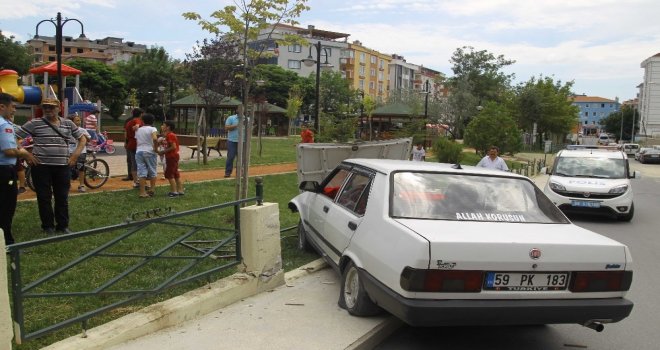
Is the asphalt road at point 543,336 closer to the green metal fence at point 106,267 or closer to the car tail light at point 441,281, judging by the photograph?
the car tail light at point 441,281

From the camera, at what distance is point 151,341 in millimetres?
3994

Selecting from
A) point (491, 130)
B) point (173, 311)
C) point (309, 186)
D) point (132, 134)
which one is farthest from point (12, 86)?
point (491, 130)

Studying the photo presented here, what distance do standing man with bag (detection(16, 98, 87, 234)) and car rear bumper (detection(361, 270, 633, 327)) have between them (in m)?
4.36

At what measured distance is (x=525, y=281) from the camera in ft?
12.9

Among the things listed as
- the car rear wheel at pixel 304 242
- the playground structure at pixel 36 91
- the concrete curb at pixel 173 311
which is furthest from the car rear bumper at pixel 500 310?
the playground structure at pixel 36 91

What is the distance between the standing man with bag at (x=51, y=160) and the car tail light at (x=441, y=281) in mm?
4524

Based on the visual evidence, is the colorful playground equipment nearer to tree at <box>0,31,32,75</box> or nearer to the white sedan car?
the white sedan car

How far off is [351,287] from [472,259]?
1.40 metres

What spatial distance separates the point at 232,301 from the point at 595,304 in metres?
2.95

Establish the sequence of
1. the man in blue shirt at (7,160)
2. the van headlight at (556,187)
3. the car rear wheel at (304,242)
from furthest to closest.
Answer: the van headlight at (556,187)
the car rear wheel at (304,242)
the man in blue shirt at (7,160)

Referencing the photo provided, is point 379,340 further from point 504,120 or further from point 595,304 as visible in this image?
point 504,120

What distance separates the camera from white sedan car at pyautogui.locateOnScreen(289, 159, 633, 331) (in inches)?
149

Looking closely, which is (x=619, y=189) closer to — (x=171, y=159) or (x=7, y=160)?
(x=171, y=159)

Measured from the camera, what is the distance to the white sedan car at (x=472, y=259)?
3787 mm
